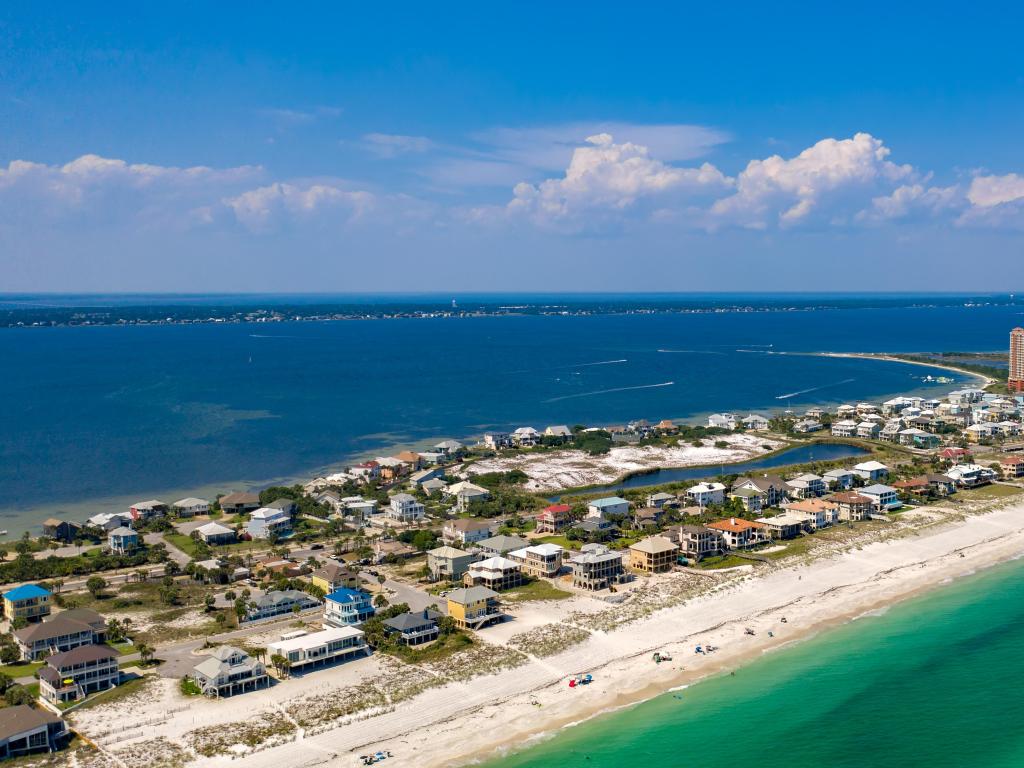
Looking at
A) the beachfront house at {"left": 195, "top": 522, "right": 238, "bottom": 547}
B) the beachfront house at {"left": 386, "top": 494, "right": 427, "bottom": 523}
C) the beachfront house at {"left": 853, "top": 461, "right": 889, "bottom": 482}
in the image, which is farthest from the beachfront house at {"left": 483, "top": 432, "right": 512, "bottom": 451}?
the beachfront house at {"left": 195, "top": 522, "right": 238, "bottom": 547}

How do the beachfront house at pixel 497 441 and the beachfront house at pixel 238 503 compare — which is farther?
the beachfront house at pixel 497 441

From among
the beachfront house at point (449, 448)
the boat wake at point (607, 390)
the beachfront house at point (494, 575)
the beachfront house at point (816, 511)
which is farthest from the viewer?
the boat wake at point (607, 390)

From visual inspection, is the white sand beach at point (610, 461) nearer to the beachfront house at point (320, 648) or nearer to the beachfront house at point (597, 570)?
the beachfront house at point (597, 570)

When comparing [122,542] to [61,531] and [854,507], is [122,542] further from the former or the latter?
[854,507]

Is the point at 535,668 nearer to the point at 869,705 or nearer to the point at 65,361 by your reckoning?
the point at 869,705

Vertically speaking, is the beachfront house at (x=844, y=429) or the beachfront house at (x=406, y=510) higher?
the beachfront house at (x=844, y=429)

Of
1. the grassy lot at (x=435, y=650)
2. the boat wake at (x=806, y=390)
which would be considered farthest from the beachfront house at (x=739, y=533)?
the boat wake at (x=806, y=390)
